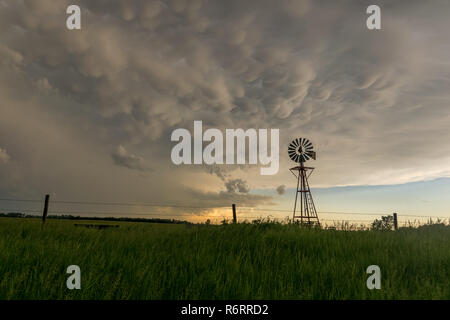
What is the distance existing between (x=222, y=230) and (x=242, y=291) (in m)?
8.98

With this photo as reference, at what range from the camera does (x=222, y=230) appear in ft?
49.6

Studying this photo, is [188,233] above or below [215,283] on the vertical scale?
above

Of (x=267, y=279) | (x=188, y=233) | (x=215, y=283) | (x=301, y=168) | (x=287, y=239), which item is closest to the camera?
(x=215, y=283)

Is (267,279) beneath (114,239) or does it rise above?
beneath
